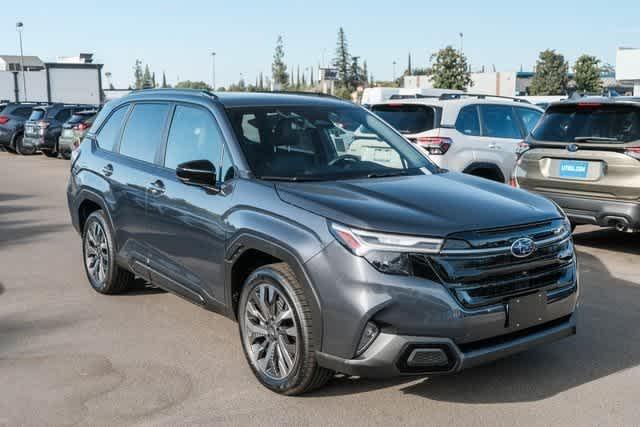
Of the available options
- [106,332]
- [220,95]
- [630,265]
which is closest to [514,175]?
[630,265]

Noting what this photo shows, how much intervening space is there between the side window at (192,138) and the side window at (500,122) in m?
6.28

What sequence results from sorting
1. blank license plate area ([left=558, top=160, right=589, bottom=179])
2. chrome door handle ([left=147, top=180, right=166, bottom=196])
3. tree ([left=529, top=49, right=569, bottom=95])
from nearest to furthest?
chrome door handle ([left=147, top=180, right=166, bottom=196]) < blank license plate area ([left=558, top=160, right=589, bottom=179]) < tree ([left=529, top=49, right=569, bottom=95])

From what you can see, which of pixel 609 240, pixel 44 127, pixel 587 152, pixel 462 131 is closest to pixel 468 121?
pixel 462 131

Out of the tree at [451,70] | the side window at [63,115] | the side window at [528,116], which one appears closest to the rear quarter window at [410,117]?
the side window at [528,116]

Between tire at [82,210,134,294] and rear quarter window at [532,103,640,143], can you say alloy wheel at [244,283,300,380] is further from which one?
rear quarter window at [532,103,640,143]

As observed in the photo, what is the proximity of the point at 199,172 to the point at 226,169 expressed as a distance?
0.59ft

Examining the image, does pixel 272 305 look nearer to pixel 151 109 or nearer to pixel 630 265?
pixel 151 109

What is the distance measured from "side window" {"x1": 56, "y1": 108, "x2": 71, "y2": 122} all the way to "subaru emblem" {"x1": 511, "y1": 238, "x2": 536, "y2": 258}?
22.4 m

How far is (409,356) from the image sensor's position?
3.84 meters

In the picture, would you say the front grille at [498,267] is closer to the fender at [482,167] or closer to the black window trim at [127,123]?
the black window trim at [127,123]

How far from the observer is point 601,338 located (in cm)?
538

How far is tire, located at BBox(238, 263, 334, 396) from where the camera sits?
409 centimetres

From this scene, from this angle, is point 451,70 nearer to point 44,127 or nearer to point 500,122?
point 44,127

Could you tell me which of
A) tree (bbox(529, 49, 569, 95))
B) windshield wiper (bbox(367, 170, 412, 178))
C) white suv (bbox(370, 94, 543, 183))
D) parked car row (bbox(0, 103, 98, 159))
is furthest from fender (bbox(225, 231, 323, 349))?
tree (bbox(529, 49, 569, 95))
